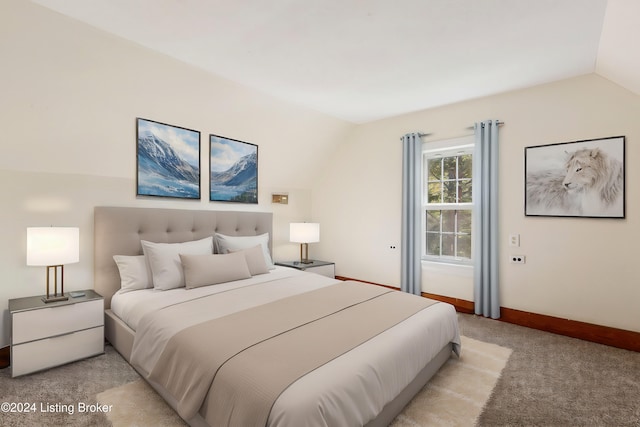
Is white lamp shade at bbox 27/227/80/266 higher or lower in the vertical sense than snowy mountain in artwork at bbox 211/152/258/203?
lower

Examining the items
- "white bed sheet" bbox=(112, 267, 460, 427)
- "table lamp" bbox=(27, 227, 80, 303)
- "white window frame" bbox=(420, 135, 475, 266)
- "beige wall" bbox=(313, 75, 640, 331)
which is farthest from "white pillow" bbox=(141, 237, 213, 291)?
"white window frame" bbox=(420, 135, 475, 266)

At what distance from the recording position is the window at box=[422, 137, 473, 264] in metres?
3.95

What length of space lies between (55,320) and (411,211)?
3.74 metres

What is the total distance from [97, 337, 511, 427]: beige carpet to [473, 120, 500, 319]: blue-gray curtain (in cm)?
118

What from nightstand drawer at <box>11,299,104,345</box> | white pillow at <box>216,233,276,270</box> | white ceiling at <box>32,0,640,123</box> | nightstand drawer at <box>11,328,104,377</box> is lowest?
nightstand drawer at <box>11,328,104,377</box>

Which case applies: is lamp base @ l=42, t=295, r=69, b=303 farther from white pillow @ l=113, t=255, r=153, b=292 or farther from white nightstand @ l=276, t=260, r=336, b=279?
white nightstand @ l=276, t=260, r=336, b=279

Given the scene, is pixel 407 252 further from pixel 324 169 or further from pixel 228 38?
pixel 228 38

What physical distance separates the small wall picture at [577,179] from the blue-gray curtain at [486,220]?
330 mm

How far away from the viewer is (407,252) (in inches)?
166

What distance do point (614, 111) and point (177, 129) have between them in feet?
14.0

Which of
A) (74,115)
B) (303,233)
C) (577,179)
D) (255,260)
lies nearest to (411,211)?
(303,233)

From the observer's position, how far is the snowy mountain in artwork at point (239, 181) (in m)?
3.84

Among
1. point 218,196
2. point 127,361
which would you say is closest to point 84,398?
point 127,361

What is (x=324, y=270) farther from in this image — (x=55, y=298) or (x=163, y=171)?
(x=55, y=298)
